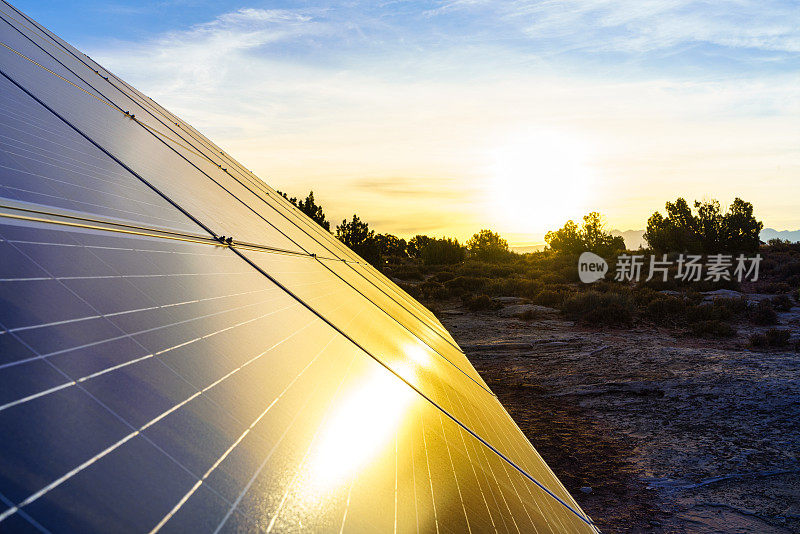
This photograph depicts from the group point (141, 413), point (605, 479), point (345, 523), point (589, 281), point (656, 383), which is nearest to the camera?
point (141, 413)

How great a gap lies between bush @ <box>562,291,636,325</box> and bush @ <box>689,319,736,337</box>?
2.51m

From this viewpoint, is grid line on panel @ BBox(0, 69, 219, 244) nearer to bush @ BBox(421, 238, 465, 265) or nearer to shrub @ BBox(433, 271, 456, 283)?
shrub @ BBox(433, 271, 456, 283)

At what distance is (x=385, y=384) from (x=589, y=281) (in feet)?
109

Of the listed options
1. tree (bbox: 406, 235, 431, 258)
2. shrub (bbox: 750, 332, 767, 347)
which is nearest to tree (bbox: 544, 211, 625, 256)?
tree (bbox: 406, 235, 431, 258)

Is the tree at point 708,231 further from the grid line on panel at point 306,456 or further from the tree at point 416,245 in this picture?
the grid line on panel at point 306,456

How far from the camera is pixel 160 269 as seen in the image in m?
2.07

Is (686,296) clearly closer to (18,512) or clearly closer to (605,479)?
(605,479)

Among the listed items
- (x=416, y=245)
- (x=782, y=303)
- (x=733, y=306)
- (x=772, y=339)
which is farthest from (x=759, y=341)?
(x=416, y=245)

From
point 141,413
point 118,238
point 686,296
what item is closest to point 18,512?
point 141,413

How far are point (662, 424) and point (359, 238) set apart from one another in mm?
24371

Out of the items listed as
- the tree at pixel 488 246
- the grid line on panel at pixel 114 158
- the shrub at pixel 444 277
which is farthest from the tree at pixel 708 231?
the grid line on panel at pixel 114 158

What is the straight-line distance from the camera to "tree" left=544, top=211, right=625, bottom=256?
51.1 m

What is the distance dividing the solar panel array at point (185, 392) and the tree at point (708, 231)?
5120cm

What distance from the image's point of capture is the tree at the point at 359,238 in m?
32.1
